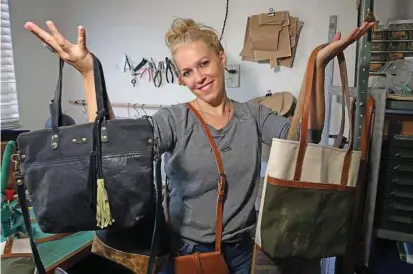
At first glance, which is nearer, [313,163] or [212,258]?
[313,163]

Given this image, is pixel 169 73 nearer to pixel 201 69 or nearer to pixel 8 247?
pixel 201 69

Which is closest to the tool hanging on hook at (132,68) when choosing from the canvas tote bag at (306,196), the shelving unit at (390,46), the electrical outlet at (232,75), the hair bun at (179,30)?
the electrical outlet at (232,75)

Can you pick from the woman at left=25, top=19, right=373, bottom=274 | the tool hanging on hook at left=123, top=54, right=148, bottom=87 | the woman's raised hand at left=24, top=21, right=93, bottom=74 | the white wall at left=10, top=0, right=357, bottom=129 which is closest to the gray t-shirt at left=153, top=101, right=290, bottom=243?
the woman at left=25, top=19, right=373, bottom=274

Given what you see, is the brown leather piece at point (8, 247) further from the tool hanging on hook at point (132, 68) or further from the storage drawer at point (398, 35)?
the storage drawer at point (398, 35)

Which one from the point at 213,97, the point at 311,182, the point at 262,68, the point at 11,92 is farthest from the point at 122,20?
the point at 311,182

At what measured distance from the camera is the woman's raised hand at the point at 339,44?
916 millimetres

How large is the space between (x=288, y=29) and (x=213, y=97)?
3.46ft

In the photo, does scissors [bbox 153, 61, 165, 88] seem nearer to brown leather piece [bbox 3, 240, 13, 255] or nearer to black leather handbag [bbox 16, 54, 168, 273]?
brown leather piece [bbox 3, 240, 13, 255]

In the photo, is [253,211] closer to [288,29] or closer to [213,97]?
[213,97]

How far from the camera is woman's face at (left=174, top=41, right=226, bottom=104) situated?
109 centimetres

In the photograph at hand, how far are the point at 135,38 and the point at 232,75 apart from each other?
2.16 ft

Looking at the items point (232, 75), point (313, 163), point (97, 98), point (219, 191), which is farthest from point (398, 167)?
point (232, 75)

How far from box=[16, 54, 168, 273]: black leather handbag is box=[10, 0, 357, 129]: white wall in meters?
1.39

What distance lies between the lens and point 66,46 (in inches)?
31.8
